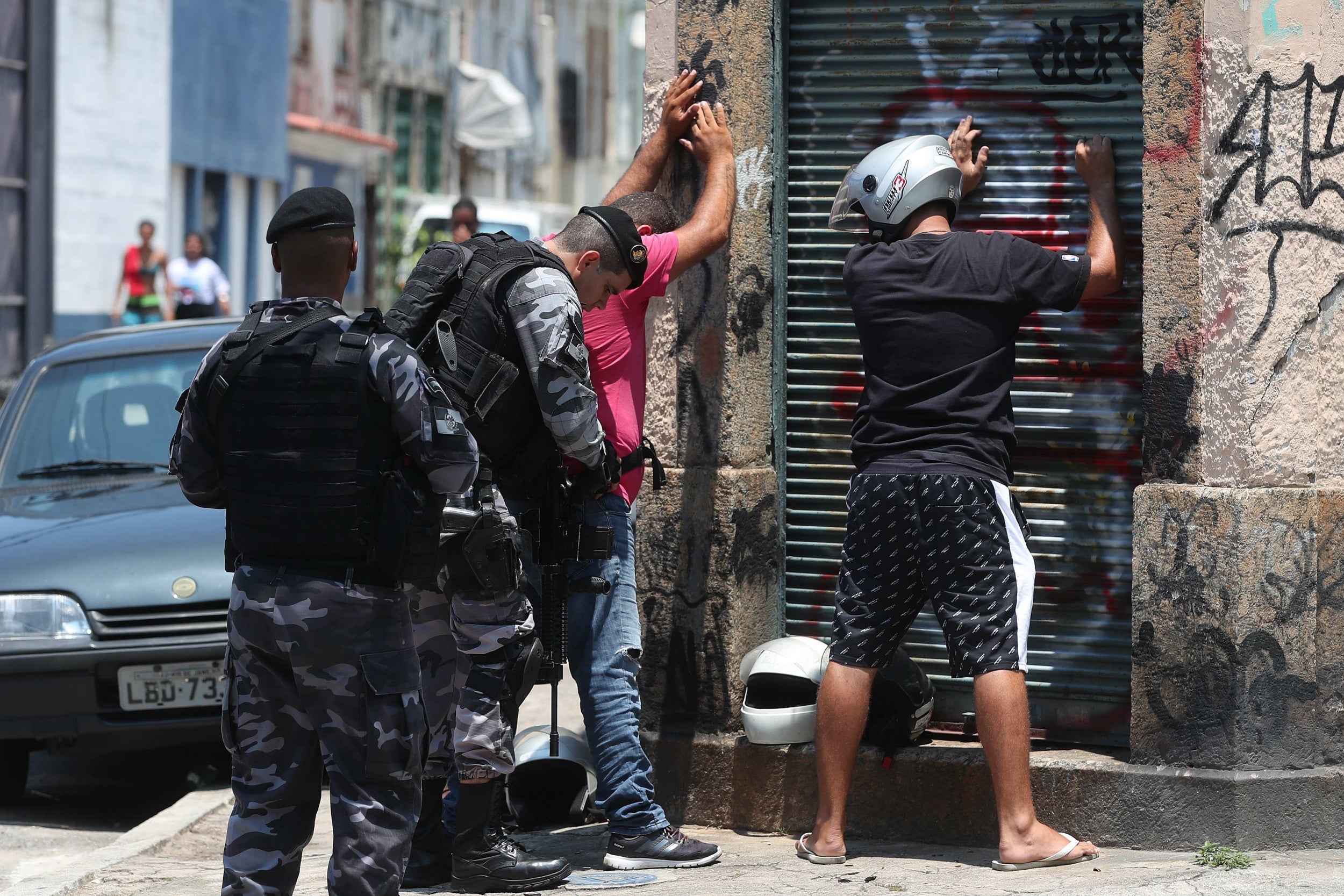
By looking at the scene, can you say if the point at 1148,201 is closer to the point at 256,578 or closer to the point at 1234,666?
the point at 1234,666

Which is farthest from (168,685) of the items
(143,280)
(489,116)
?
(489,116)

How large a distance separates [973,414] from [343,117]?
28302 mm

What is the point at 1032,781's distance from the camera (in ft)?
17.8

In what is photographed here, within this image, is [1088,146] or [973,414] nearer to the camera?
[973,414]

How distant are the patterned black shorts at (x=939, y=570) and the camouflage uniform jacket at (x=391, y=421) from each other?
4.71 feet

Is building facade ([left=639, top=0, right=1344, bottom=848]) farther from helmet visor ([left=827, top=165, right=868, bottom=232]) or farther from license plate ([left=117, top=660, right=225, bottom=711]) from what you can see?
license plate ([left=117, top=660, right=225, bottom=711])

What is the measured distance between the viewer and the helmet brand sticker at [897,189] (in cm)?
525

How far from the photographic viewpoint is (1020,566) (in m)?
5.09

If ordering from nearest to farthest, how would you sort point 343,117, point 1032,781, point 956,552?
1. point 956,552
2. point 1032,781
3. point 343,117

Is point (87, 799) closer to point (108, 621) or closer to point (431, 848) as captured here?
point (108, 621)

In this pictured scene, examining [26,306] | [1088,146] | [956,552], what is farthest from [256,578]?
[26,306]

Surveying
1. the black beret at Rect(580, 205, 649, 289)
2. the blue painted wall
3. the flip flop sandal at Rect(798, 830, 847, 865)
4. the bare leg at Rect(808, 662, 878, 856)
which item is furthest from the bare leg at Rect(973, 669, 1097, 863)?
the blue painted wall

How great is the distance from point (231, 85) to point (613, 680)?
22.2m

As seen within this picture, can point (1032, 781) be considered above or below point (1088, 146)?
below
